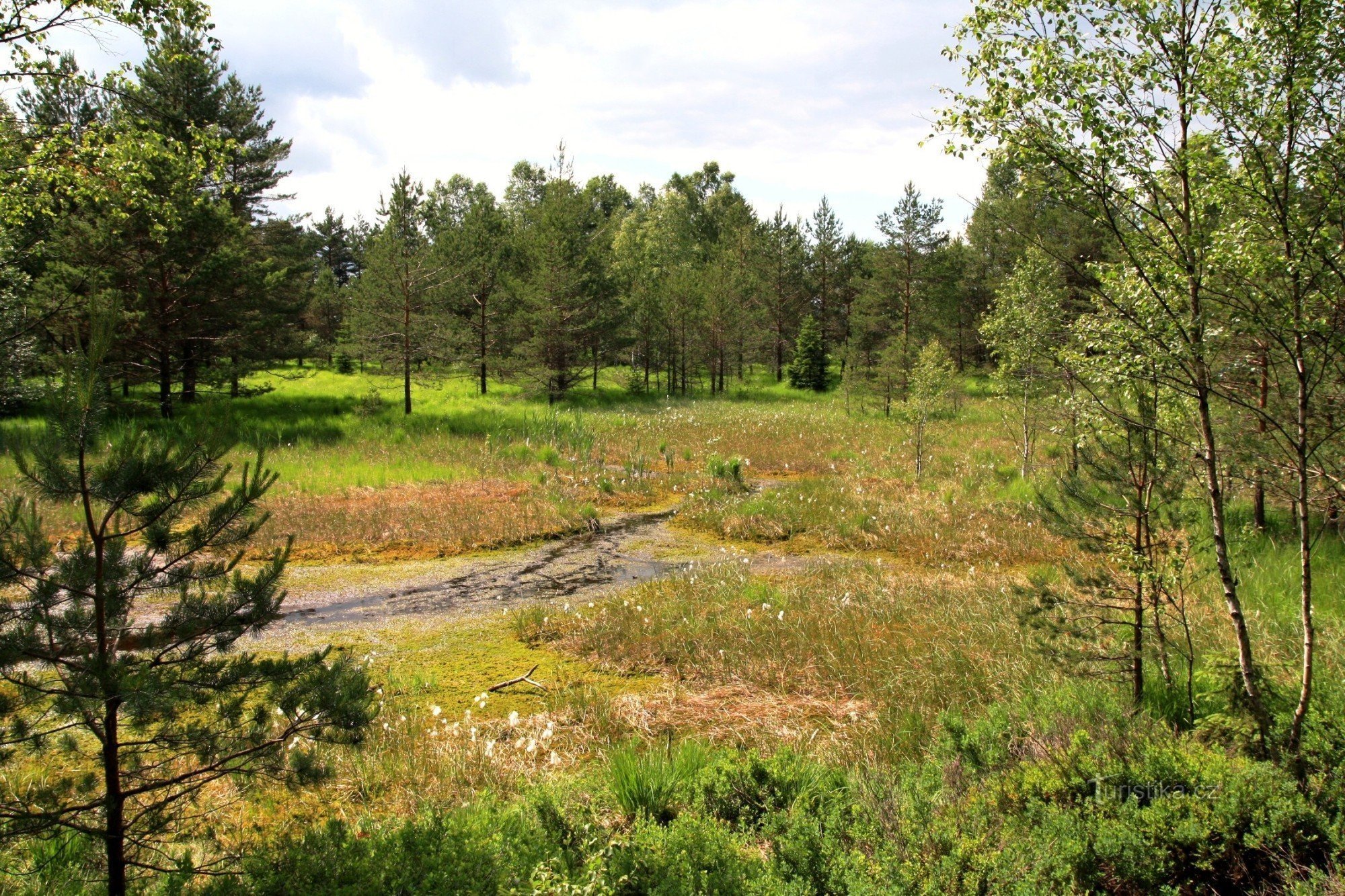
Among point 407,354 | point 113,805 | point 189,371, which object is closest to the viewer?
point 113,805

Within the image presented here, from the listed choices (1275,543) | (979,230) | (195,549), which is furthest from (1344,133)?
(979,230)

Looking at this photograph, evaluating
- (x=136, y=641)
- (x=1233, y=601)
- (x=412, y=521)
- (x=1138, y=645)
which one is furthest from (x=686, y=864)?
(x=412, y=521)

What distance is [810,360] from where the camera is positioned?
41719mm

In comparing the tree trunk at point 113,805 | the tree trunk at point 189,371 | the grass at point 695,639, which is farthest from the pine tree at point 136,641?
the tree trunk at point 189,371

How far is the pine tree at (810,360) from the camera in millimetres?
41531

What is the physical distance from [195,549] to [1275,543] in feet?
34.5

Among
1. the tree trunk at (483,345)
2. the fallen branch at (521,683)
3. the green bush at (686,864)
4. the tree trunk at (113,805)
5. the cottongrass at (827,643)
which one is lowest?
the fallen branch at (521,683)

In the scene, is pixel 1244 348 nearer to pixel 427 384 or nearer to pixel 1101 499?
pixel 1101 499

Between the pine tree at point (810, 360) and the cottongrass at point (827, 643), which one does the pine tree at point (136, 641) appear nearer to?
the cottongrass at point (827, 643)

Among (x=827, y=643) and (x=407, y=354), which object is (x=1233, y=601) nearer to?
(x=827, y=643)

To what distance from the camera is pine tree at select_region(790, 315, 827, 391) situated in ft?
136

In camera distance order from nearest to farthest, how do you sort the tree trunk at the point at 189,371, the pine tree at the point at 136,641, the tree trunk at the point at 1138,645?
the pine tree at the point at 136,641
the tree trunk at the point at 1138,645
the tree trunk at the point at 189,371

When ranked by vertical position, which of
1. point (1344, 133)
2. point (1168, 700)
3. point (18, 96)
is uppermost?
point (18, 96)

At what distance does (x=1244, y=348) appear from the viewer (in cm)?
693
